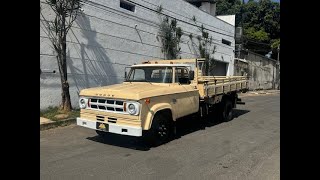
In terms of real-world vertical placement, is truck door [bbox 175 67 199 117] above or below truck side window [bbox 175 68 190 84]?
below

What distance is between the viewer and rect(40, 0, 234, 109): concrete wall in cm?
1195

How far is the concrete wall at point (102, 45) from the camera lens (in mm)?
11953

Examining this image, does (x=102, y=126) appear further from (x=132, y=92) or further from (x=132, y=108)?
(x=132, y=92)

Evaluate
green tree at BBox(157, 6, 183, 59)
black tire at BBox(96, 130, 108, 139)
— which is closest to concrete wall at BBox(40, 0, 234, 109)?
green tree at BBox(157, 6, 183, 59)

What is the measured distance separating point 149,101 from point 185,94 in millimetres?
1744

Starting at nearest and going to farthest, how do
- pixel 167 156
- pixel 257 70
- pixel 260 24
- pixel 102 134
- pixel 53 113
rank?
pixel 167 156 < pixel 102 134 < pixel 53 113 < pixel 257 70 < pixel 260 24

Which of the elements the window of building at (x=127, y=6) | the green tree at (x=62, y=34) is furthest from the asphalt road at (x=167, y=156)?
the window of building at (x=127, y=6)

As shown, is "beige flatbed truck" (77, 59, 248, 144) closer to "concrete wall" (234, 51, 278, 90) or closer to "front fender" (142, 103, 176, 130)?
"front fender" (142, 103, 176, 130)

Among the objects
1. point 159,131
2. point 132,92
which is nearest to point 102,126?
point 132,92

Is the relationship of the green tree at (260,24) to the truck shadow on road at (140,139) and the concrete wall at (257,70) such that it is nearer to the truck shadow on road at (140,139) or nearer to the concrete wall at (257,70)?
the concrete wall at (257,70)

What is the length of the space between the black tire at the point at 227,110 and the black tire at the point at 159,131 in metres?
3.64

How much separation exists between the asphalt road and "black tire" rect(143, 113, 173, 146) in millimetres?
169

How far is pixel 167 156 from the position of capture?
22.2 feet
